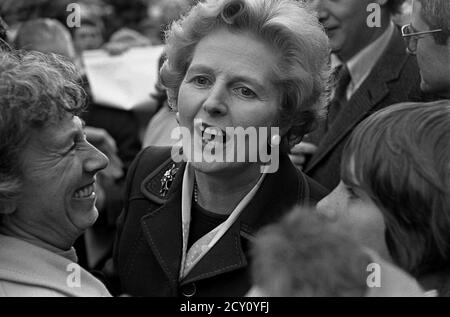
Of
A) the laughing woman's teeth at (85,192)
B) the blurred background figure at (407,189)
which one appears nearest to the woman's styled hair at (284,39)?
the laughing woman's teeth at (85,192)

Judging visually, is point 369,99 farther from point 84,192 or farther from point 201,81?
point 84,192

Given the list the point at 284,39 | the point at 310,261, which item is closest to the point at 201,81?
the point at 284,39

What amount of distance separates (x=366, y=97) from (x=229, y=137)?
1.12 m

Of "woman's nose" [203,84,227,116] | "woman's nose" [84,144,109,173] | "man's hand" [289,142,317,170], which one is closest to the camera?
"woman's nose" [84,144,109,173]

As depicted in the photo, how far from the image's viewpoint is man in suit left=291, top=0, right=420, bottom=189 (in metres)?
3.52

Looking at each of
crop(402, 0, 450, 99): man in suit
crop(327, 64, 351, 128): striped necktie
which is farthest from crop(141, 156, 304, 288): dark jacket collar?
crop(327, 64, 351, 128): striped necktie

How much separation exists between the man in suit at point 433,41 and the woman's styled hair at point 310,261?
4.96ft

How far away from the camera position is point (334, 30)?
3.79m

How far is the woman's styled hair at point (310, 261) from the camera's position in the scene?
58.6 inches

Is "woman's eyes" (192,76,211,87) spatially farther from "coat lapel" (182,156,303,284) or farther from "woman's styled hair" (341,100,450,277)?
"woman's styled hair" (341,100,450,277)

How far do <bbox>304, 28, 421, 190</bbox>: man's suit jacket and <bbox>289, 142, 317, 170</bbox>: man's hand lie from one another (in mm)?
125

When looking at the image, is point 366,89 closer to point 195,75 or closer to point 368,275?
point 195,75
